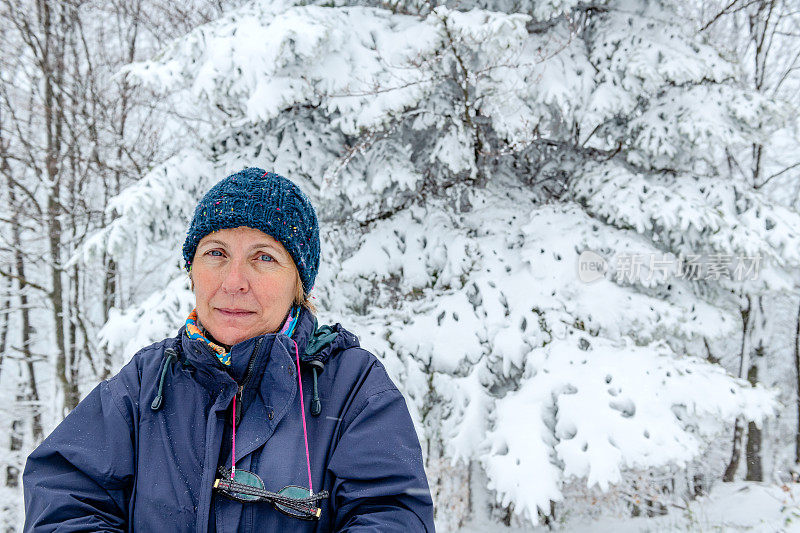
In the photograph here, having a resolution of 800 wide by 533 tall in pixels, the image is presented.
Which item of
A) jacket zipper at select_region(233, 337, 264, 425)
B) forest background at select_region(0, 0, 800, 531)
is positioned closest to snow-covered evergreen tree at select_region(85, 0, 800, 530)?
forest background at select_region(0, 0, 800, 531)

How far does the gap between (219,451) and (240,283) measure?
17.3 inches

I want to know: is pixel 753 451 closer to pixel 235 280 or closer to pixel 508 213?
pixel 508 213

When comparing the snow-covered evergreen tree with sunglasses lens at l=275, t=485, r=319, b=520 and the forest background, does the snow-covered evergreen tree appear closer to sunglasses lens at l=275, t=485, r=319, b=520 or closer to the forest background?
the forest background

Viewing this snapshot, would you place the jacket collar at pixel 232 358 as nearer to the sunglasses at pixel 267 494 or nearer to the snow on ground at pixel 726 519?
the sunglasses at pixel 267 494

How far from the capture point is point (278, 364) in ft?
4.56

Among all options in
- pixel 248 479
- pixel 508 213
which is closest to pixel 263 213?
pixel 248 479

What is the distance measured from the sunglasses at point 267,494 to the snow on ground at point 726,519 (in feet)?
20.8

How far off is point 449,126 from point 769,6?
8.99 m

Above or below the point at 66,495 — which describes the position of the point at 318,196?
above

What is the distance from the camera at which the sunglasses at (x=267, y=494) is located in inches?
49.4

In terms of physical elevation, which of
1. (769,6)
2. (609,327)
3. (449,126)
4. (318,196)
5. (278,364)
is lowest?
(278,364)

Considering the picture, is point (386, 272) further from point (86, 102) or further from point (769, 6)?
point (769, 6)

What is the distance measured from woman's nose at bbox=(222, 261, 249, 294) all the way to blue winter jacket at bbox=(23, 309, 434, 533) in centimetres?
16

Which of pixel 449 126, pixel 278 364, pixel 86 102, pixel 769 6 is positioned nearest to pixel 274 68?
pixel 449 126
